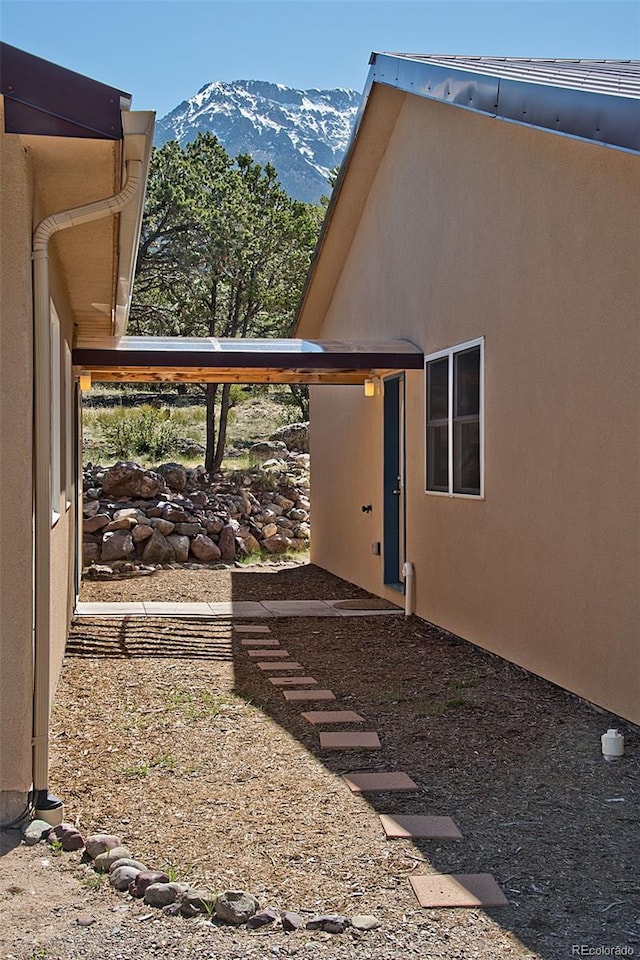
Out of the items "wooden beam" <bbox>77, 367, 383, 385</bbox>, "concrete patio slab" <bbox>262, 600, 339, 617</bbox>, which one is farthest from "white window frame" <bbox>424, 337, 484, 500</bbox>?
"concrete patio slab" <bbox>262, 600, 339, 617</bbox>

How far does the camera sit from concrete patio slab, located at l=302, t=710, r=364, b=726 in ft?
19.5

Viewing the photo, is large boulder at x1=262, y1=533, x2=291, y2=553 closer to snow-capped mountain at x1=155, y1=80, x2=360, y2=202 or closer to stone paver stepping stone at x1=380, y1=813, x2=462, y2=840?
stone paver stepping stone at x1=380, y1=813, x2=462, y2=840

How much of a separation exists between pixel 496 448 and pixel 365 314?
479cm

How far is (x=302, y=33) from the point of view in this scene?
81.7 ft

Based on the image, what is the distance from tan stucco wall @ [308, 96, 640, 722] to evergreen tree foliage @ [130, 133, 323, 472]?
774cm

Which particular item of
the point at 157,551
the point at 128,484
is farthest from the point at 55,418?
the point at 128,484

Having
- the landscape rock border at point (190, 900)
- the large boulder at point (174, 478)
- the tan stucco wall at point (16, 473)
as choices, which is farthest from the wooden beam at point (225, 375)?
the landscape rock border at point (190, 900)

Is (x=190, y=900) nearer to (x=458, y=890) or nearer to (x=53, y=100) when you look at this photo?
(x=458, y=890)

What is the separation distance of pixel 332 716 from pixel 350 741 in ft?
1.81

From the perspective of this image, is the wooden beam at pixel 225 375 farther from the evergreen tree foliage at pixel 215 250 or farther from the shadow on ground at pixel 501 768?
the evergreen tree foliage at pixel 215 250

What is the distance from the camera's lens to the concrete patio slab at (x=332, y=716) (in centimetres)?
596

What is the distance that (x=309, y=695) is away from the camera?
260 inches

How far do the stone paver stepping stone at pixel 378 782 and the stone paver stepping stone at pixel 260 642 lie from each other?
364cm

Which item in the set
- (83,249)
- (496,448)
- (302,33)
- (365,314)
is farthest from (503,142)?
(302,33)
